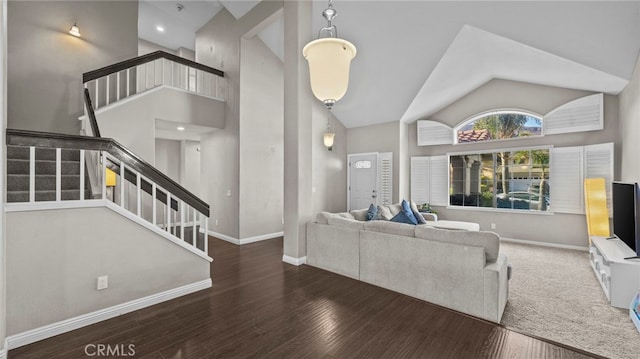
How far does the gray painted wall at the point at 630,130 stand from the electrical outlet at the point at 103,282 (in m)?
6.09

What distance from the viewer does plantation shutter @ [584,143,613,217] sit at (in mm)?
4504

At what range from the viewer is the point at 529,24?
3.52m

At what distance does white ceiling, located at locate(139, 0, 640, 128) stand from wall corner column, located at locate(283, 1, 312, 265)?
2.54 ft

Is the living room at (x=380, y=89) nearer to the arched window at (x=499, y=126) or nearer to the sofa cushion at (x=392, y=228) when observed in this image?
the arched window at (x=499, y=126)

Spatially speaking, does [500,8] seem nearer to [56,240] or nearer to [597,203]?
[597,203]

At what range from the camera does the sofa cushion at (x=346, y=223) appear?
3.50 metres

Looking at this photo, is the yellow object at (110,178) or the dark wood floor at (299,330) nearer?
the dark wood floor at (299,330)

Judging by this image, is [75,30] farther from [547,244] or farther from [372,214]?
[547,244]

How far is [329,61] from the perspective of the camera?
2.02m

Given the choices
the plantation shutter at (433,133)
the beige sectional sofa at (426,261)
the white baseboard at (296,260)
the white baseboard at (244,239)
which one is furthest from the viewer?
the plantation shutter at (433,133)

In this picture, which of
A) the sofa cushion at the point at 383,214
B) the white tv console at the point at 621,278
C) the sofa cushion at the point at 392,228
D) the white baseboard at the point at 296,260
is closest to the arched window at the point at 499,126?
the sofa cushion at the point at 383,214

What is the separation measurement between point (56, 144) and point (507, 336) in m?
4.05

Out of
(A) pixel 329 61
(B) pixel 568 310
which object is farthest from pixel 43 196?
(B) pixel 568 310

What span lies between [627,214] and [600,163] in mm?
1900
